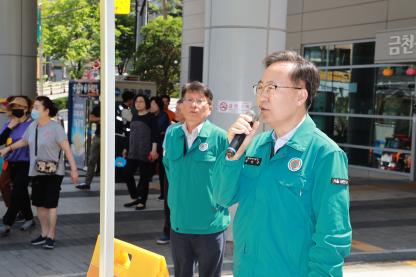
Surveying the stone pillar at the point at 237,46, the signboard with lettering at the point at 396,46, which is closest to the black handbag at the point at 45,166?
the stone pillar at the point at 237,46

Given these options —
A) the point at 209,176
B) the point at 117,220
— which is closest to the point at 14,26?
the point at 117,220

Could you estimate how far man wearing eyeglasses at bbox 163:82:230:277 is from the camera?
4156 mm

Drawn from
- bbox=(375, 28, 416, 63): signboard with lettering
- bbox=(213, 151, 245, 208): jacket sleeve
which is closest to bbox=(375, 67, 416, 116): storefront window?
bbox=(375, 28, 416, 63): signboard with lettering

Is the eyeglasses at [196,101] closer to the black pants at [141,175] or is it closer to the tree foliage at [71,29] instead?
the black pants at [141,175]

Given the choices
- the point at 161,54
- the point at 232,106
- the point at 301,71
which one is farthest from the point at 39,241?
the point at 161,54

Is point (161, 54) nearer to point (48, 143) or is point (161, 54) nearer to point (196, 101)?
point (48, 143)

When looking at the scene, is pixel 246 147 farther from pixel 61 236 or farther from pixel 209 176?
pixel 61 236

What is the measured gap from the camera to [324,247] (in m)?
2.40

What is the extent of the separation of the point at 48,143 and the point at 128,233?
1.84 meters

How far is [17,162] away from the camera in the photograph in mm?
7520

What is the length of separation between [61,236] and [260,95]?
5.62 metres

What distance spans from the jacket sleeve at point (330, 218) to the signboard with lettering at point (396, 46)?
10119mm

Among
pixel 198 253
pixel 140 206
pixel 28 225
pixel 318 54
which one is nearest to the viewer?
pixel 198 253

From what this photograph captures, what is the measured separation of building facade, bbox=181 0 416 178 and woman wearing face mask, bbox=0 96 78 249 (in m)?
5.81
